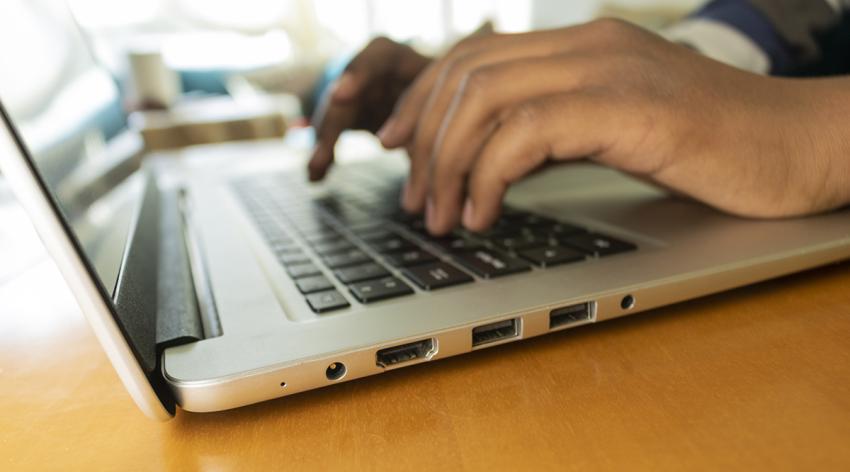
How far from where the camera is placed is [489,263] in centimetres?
34

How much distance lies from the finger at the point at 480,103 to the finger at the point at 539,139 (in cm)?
2

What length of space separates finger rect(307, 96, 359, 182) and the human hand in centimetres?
31

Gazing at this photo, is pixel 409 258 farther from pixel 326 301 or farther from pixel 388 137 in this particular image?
pixel 388 137

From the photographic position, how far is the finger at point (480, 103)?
16.5 inches

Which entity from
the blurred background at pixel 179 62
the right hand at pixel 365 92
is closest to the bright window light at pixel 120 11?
the blurred background at pixel 179 62

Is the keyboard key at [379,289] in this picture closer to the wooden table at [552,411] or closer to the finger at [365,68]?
the wooden table at [552,411]

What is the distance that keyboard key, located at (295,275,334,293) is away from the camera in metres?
0.32

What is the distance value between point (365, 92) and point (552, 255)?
501 mm

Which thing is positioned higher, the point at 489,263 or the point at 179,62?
the point at 489,263

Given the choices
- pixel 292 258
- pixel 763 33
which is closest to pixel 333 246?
pixel 292 258

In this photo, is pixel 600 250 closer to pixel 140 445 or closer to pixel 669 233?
pixel 669 233

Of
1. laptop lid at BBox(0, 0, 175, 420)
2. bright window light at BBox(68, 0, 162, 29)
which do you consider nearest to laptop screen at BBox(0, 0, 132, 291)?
laptop lid at BBox(0, 0, 175, 420)

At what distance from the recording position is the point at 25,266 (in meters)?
0.57

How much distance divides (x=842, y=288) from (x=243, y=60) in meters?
4.67
